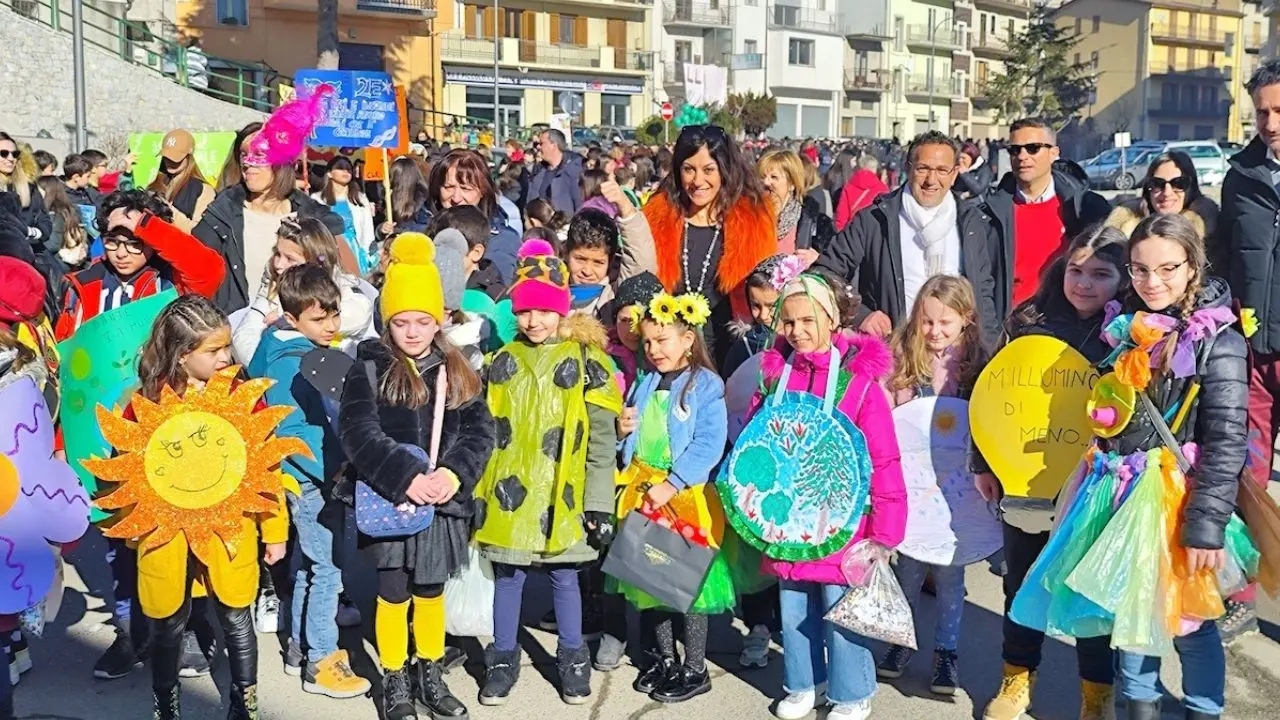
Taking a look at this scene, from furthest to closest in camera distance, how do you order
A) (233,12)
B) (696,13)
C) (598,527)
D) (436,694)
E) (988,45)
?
(988,45) < (696,13) < (233,12) < (598,527) < (436,694)

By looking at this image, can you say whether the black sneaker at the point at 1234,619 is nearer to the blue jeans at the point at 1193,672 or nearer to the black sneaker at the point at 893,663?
the blue jeans at the point at 1193,672

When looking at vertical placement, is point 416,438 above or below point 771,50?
below

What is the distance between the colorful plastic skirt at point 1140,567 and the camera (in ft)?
11.6

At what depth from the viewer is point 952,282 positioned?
14.9 feet

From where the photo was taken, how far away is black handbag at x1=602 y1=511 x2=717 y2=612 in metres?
4.32

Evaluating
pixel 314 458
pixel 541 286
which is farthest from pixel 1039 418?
pixel 314 458

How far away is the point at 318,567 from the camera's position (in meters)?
4.60

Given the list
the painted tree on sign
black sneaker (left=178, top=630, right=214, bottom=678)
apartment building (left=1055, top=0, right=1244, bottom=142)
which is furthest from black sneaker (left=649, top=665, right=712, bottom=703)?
apartment building (left=1055, top=0, right=1244, bottom=142)

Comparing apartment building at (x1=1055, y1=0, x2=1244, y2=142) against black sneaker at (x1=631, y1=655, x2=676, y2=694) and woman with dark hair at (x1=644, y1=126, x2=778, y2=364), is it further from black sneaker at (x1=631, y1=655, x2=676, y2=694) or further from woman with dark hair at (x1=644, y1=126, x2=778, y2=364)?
black sneaker at (x1=631, y1=655, x2=676, y2=694)

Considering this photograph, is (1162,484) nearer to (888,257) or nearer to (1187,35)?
(888,257)

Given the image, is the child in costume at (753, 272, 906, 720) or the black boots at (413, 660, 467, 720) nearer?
the child in costume at (753, 272, 906, 720)

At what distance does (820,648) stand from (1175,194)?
8.73 feet

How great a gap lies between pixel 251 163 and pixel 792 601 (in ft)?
11.0

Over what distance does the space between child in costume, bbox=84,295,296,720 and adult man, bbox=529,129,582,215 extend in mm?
7107
